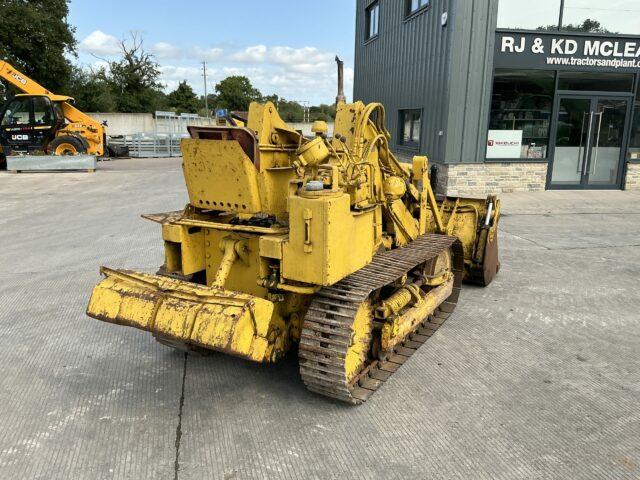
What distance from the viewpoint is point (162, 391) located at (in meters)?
4.39

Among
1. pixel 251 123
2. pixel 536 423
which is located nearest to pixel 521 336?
pixel 536 423

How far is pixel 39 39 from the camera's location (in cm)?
3123

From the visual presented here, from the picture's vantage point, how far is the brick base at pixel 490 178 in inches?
547

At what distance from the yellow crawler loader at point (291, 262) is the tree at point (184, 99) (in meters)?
57.9

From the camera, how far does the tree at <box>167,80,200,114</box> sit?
60.0 meters

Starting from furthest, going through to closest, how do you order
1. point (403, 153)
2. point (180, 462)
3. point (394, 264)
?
1. point (403, 153)
2. point (394, 264)
3. point (180, 462)

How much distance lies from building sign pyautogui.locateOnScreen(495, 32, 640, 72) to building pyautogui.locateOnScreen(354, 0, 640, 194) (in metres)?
→ 0.03

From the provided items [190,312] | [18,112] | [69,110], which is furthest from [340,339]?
[69,110]

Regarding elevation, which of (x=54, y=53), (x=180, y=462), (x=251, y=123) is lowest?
(x=180, y=462)

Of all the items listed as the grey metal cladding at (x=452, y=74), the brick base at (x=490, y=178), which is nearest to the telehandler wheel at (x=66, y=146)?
the grey metal cladding at (x=452, y=74)

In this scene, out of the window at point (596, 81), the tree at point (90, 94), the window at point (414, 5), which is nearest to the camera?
the window at point (596, 81)

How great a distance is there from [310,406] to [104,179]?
1591 cm

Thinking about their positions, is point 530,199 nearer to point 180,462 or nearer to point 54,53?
point 180,462

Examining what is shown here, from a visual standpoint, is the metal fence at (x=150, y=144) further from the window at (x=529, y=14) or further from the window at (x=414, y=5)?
the window at (x=529, y=14)
